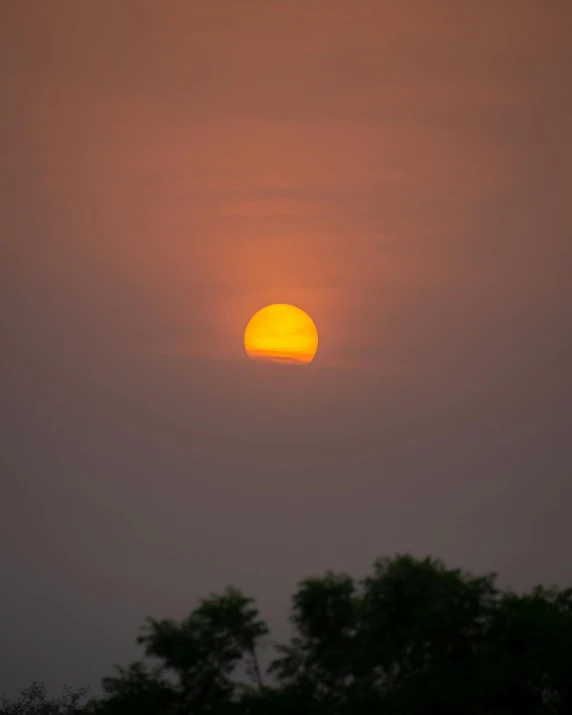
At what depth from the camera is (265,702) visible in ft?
70.8

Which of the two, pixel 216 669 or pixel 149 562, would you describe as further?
pixel 149 562

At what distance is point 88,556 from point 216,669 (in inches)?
4198

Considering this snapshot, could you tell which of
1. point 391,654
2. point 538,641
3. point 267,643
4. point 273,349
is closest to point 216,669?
point 267,643

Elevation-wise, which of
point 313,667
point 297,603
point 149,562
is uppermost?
point 149,562

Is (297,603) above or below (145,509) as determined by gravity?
below

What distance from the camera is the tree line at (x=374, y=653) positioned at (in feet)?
62.9

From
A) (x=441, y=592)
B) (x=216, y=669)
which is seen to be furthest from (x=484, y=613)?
(x=216, y=669)

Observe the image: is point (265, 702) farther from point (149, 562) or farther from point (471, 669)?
point (149, 562)

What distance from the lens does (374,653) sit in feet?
69.1

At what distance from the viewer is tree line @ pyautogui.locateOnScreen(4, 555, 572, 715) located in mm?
19177

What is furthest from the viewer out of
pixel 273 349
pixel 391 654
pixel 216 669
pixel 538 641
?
pixel 273 349

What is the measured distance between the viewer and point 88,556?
410ft

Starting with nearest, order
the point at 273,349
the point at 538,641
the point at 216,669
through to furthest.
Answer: the point at 538,641
the point at 216,669
the point at 273,349

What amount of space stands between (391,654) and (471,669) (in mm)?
1937
